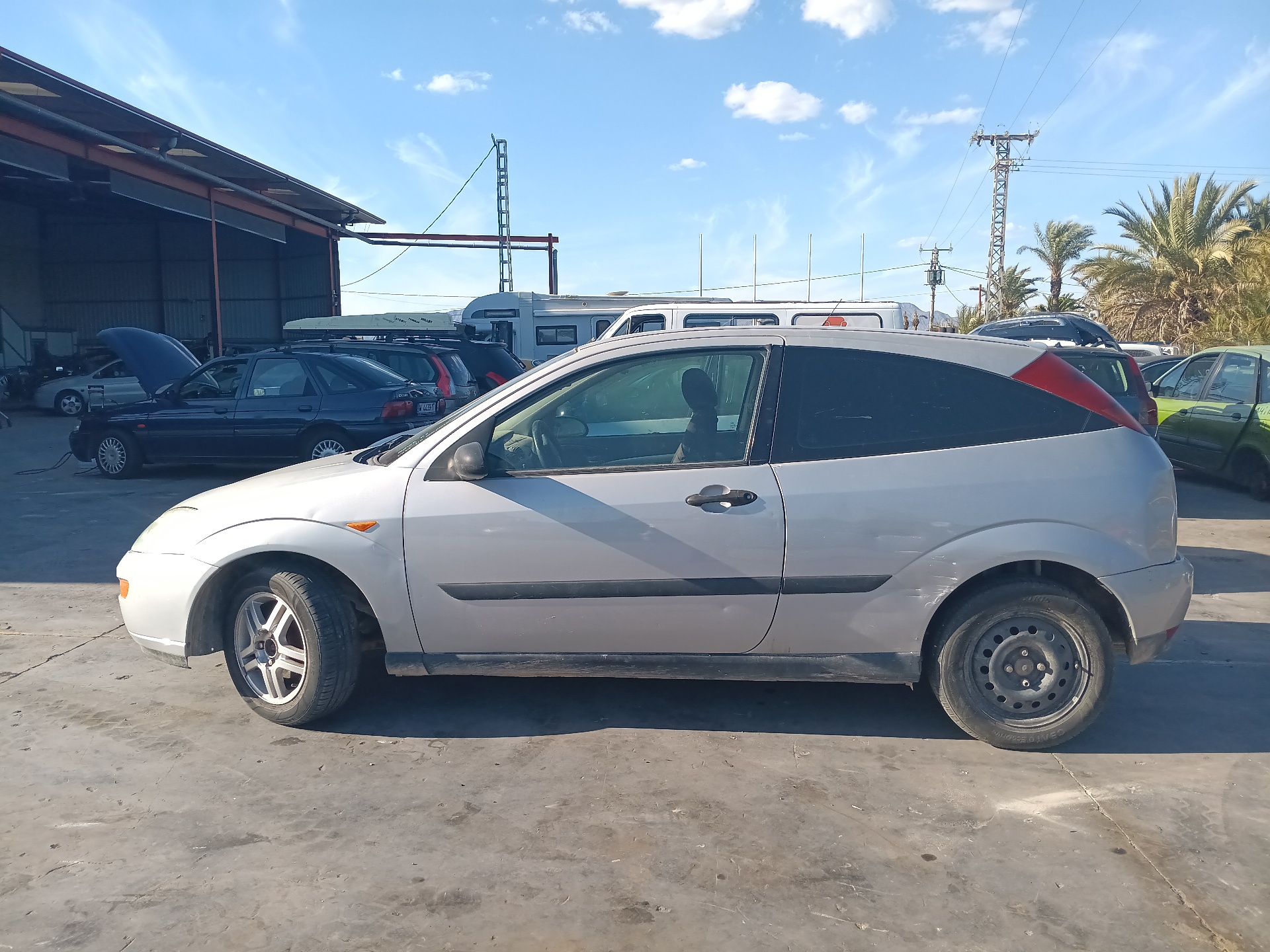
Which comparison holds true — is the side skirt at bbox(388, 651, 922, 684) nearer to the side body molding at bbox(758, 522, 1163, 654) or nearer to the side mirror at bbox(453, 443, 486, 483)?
the side body molding at bbox(758, 522, 1163, 654)

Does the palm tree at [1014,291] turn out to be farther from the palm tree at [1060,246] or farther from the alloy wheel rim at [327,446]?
the alloy wheel rim at [327,446]

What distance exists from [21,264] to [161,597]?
3556cm

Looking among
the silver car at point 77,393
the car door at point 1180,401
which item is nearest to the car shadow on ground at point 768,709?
the car door at point 1180,401

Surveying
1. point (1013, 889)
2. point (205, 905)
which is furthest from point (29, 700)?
point (1013, 889)

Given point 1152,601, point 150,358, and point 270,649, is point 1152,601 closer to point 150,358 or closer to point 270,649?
point 270,649

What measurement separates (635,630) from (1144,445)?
2221 mm

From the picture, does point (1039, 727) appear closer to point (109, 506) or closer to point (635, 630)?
point (635, 630)

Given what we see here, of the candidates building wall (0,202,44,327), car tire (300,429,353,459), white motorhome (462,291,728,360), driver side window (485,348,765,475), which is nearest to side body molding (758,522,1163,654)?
driver side window (485,348,765,475)

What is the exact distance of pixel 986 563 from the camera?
12.1 feet

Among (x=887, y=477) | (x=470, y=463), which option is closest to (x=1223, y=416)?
(x=887, y=477)

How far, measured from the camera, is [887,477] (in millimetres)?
3719

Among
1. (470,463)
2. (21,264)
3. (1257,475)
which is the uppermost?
(21,264)

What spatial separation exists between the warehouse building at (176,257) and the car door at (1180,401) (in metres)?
21.0

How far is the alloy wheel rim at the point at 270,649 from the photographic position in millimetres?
4043
